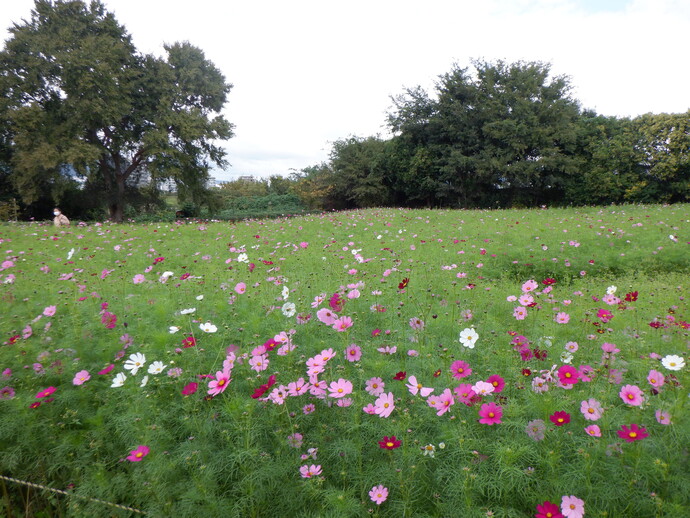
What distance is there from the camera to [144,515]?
1.47 meters

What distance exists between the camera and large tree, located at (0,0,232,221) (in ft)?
47.5

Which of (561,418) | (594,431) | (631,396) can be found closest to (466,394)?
(561,418)

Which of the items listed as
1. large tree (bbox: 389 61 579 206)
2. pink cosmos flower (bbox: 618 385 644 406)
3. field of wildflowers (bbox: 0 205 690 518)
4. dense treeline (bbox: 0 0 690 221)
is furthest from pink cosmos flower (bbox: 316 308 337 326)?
large tree (bbox: 389 61 579 206)

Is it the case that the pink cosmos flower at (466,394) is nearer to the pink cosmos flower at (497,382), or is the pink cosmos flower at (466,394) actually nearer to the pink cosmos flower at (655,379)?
the pink cosmos flower at (497,382)

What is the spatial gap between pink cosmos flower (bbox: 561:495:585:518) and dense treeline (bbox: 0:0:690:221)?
713 inches

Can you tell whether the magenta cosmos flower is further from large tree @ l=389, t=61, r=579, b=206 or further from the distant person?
large tree @ l=389, t=61, r=579, b=206

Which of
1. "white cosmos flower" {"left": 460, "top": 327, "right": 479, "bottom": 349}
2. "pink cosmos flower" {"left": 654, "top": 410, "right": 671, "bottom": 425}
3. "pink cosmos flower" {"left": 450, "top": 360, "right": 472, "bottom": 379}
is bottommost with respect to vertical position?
"pink cosmos flower" {"left": 654, "top": 410, "right": 671, "bottom": 425}

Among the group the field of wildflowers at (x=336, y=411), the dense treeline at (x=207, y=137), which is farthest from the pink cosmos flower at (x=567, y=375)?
the dense treeline at (x=207, y=137)

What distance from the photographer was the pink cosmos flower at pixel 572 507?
109 cm

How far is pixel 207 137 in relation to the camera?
1772cm

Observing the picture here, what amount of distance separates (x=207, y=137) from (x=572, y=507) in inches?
773

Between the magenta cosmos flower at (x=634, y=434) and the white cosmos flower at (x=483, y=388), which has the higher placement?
the white cosmos flower at (x=483, y=388)

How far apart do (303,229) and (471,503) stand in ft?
26.0

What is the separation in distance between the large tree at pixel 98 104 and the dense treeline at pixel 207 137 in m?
0.06
